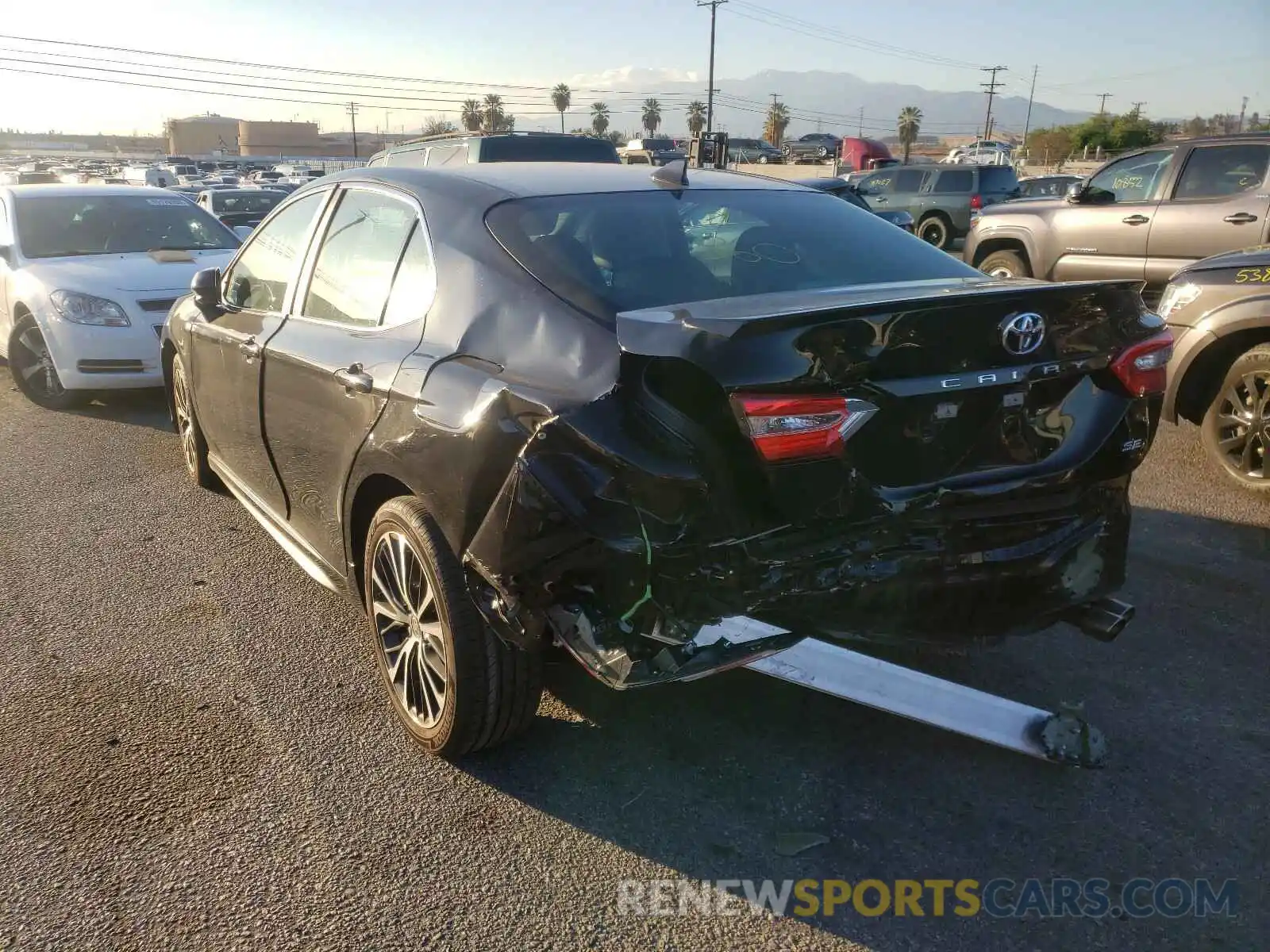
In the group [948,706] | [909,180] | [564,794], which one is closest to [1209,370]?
[948,706]

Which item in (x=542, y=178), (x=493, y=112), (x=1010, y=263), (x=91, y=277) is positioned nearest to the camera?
(x=542, y=178)

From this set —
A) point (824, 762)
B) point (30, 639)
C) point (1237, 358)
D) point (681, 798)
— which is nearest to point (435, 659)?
point (681, 798)

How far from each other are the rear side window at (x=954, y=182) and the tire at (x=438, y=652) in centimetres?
1832

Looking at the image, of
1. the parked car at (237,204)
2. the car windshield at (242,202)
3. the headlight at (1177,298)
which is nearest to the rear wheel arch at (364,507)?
the headlight at (1177,298)

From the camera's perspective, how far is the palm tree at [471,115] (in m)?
91.0

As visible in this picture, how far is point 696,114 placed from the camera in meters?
92.2

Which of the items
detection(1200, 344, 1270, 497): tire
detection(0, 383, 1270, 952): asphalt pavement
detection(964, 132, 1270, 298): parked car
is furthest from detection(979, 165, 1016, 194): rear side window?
detection(0, 383, 1270, 952): asphalt pavement

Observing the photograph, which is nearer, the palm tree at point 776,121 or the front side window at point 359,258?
the front side window at point 359,258

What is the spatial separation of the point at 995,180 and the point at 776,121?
79.6 m

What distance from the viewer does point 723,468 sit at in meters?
2.31

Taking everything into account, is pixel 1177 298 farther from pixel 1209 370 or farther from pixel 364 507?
pixel 364 507

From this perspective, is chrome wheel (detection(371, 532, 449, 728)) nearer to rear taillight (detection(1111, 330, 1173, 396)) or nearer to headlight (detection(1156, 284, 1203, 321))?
rear taillight (detection(1111, 330, 1173, 396))

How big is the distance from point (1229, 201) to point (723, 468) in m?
7.75

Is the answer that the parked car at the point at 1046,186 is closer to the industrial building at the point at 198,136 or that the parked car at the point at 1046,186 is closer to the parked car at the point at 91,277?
the parked car at the point at 91,277
